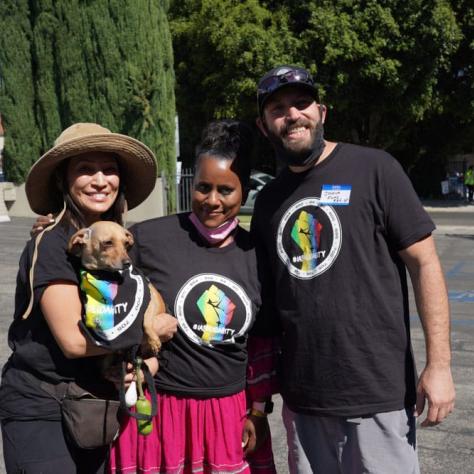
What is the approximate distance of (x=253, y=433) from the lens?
2564 mm

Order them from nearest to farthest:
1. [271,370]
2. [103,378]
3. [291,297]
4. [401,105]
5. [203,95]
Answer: [103,378], [291,297], [271,370], [401,105], [203,95]

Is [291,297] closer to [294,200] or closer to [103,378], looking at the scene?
[294,200]

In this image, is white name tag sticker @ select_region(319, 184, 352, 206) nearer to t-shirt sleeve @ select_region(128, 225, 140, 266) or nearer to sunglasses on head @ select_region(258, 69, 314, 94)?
sunglasses on head @ select_region(258, 69, 314, 94)

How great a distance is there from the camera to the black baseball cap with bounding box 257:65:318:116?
2.41 meters

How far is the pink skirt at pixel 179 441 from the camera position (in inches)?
97.3

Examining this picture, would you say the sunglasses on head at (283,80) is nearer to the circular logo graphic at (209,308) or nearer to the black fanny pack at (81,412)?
the circular logo graphic at (209,308)

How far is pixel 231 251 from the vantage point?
2.56m

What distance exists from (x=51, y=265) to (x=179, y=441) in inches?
34.6

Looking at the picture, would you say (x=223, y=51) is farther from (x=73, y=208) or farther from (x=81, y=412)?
(x=81, y=412)

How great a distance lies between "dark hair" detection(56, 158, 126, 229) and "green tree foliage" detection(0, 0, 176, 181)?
745 inches

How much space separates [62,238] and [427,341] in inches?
53.8

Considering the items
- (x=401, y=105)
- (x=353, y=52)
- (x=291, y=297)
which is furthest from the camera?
(x=401, y=105)

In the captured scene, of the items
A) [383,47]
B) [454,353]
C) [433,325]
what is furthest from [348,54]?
[433,325]

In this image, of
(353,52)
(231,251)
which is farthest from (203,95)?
(231,251)
